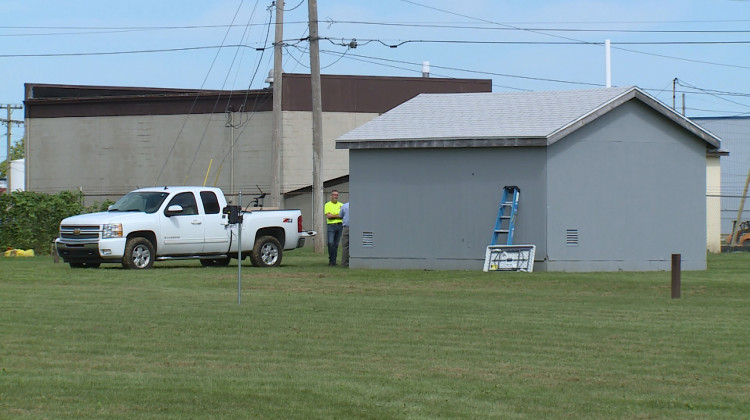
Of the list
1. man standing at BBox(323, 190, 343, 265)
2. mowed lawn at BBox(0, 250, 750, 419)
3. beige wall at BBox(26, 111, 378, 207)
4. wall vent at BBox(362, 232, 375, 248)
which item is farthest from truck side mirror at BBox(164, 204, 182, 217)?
beige wall at BBox(26, 111, 378, 207)

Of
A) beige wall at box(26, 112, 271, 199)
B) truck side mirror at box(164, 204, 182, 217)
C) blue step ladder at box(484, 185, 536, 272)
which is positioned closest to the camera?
blue step ladder at box(484, 185, 536, 272)

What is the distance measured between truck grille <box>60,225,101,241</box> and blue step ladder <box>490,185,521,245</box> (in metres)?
9.38

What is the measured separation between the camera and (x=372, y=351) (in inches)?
504

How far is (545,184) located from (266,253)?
752cm

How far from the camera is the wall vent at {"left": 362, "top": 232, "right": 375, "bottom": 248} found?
29281 millimetres

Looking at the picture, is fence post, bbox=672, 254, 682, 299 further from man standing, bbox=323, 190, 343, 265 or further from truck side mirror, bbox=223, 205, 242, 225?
man standing, bbox=323, 190, 343, 265

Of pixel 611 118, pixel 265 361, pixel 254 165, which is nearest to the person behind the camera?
pixel 265 361

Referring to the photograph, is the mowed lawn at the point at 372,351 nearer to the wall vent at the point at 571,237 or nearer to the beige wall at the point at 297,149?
the wall vent at the point at 571,237

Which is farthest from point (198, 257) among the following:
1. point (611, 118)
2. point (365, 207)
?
point (611, 118)

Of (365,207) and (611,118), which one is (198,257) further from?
(611,118)

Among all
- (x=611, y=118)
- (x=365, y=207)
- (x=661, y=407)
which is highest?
(x=611, y=118)

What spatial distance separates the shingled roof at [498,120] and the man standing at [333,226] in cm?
175

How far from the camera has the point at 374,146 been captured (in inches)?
1145

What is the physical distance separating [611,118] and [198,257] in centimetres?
1075
